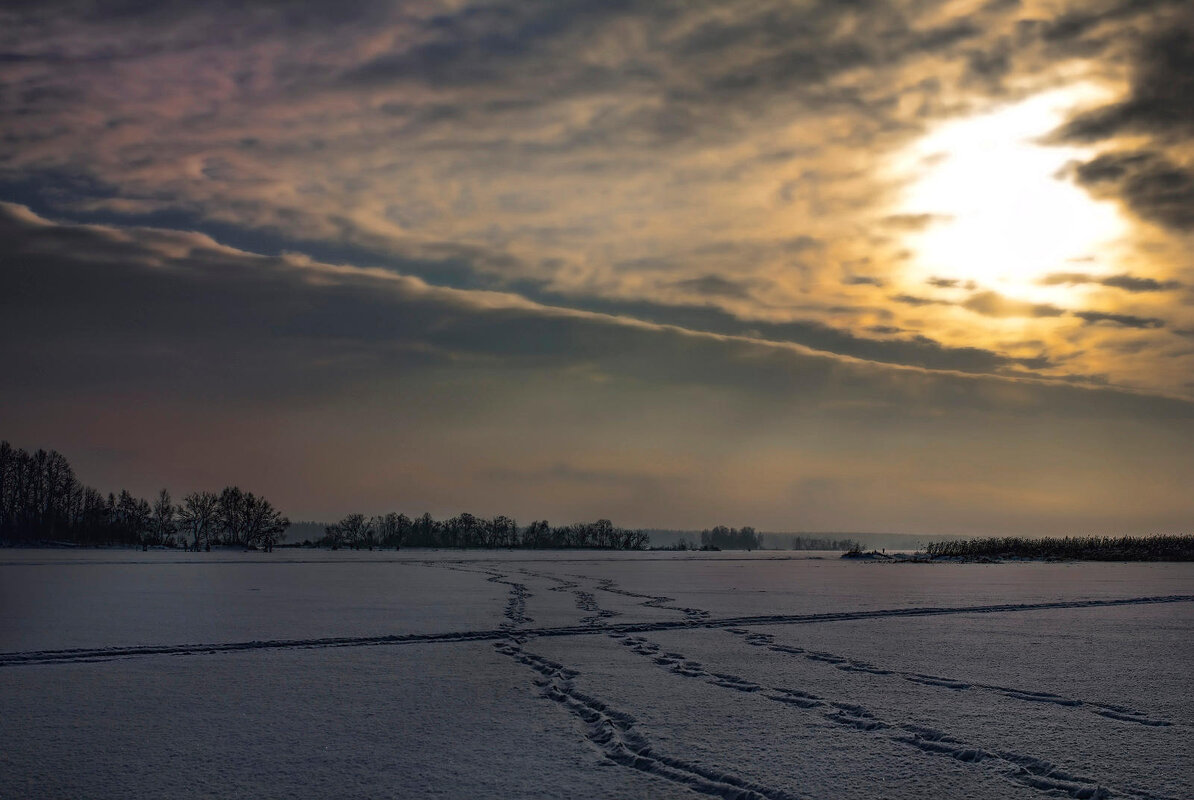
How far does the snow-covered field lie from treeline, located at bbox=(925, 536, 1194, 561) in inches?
1746

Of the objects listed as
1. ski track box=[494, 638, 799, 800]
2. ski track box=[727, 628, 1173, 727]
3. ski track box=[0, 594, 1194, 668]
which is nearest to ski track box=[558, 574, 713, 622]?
ski track box=[0, 594, 1194, 668]

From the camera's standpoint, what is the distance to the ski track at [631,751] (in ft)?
16.6

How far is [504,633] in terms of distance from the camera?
1280 centimetres

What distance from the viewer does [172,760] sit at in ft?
19.1

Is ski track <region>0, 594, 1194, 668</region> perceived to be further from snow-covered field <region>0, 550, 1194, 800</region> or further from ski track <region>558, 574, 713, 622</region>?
ski track <region>558, 574, 713, 622</region>

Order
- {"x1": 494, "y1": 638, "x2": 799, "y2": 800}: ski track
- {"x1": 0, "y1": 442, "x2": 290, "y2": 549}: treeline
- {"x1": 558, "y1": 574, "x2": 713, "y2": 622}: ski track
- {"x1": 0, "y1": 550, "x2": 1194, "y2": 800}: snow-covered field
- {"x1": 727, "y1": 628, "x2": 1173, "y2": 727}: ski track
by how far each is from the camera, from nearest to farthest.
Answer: {"x1": 494, "y1": 638, "x2": 799, "y2": 800}: ski track, {"x1": 0, "y1": 550, "x2": 1194, "y2": 800}: snow-covered field, {"x1": 727, "y1": 628, "x2": 1173, "y2": 727}: ski track, {"x1": 558, "y1": 574, "x2": 713, "y2": 622}: ski track, {"x1": 0, "y1": 442, "x2": 290, "y2": 549}: treeline

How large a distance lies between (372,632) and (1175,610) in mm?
16225

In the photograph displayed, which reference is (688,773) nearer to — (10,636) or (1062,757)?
(1062,757)

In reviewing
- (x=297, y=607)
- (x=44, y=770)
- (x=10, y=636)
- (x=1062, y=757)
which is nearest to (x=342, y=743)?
(x=44, y=770)

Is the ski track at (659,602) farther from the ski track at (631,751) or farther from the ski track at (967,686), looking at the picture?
the ski track at (631,751)

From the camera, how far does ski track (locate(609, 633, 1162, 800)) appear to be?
16.8 feet

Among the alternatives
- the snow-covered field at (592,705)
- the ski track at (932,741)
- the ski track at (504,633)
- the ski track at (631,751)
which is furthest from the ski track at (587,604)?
the ski track at (631,751)

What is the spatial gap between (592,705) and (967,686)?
159 inches

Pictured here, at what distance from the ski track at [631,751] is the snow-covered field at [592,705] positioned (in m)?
0.03
